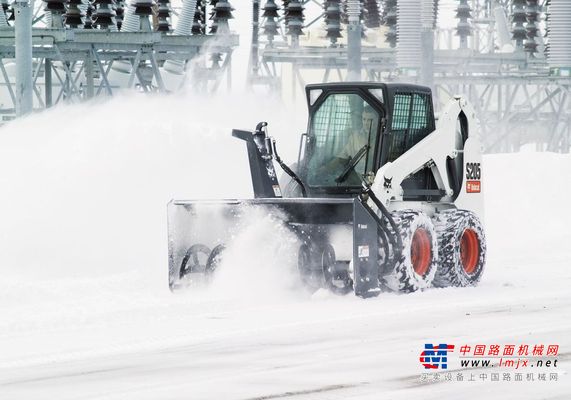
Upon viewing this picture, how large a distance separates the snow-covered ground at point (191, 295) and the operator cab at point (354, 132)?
1021 millimetres

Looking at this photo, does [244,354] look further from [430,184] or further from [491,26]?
[491,26]

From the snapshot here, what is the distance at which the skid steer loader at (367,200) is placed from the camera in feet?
44.2

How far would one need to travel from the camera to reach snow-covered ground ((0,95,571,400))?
28.7 feet

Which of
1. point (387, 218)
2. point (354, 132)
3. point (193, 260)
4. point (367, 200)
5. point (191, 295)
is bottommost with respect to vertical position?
point (191, 295)

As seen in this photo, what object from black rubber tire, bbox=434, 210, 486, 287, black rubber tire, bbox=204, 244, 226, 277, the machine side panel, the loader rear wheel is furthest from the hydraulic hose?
the loader rear wheel

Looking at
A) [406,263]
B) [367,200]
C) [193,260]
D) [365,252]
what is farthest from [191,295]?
[406,263]

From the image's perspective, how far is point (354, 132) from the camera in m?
14.2

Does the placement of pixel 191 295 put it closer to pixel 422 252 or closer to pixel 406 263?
pixel 406 263

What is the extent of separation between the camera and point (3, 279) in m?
14.9

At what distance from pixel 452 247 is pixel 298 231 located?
1833 mm

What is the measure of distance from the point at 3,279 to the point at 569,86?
34.4 meters

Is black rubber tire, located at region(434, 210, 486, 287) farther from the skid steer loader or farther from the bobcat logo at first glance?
the bobcat logo

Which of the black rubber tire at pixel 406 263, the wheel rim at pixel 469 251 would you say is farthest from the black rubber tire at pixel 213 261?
the wheel rim at pixel 469 251

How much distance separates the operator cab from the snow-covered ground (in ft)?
3.35
